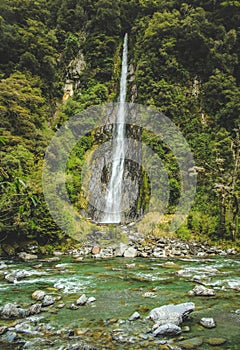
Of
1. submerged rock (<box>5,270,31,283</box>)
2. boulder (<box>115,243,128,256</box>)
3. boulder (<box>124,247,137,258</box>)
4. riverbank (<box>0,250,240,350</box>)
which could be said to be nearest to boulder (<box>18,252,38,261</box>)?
riverbank (<box>0,250,240,350</box>)

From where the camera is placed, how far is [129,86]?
22.1 meters

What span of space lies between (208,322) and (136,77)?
18.5m

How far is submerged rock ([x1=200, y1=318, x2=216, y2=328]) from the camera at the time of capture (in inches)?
158

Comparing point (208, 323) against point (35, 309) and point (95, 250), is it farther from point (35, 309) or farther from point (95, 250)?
point (95, 250)

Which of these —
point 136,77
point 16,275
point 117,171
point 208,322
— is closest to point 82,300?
point 208,322

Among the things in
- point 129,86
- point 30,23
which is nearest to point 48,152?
point 129,86

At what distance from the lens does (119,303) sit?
514 centimetres

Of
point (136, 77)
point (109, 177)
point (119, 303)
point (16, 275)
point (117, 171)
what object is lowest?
point (16, 275)

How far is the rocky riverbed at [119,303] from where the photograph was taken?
11.9 feet

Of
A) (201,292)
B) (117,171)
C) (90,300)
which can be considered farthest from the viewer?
(117,171)

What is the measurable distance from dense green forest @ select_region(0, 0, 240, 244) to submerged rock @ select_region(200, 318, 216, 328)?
8.00m

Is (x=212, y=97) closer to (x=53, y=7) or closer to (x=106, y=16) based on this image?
(x=106, y=16)

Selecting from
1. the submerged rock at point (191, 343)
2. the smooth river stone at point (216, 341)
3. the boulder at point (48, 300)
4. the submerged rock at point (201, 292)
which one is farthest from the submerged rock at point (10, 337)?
the submerged rock at point (201, 292)

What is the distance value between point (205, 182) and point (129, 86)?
1040cm
